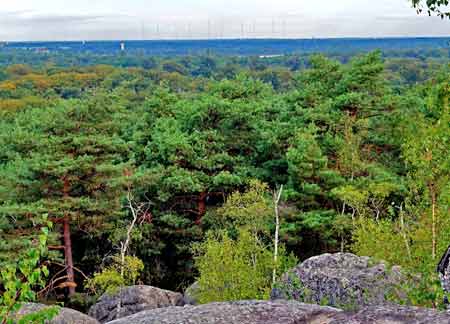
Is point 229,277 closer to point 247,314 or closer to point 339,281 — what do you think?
point 339,281

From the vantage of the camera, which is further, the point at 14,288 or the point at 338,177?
the point at 338,177

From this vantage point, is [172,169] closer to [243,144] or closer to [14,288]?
[243,144]

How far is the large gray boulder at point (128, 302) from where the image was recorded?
1792cm

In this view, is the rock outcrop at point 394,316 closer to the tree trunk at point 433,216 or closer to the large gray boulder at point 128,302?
the tree trunk at point 433,216

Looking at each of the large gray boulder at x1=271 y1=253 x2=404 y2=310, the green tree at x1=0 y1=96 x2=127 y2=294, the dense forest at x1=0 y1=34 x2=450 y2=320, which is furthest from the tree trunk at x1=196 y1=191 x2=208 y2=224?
the large gray boulder at x1=271 y1=253 x2=404 y2=310

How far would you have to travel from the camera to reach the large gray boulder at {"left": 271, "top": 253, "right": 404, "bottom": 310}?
1151cm

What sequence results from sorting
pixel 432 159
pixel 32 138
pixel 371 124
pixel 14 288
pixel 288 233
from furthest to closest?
1. pixel 371 124
2. pixel 32 138
3. pixel 288 233
4. pixel 432 159
5. pixel 14 288

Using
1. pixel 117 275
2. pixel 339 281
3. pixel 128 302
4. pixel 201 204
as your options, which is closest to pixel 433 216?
pixel 339 281

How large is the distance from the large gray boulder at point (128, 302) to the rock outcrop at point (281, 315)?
11.3m

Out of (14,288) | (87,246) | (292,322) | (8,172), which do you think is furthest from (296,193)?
(14,288)

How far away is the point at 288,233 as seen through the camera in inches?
845

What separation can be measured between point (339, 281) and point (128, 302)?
7.90 meters

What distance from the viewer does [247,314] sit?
6.20 metres

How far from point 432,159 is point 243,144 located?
1506 centimetres
